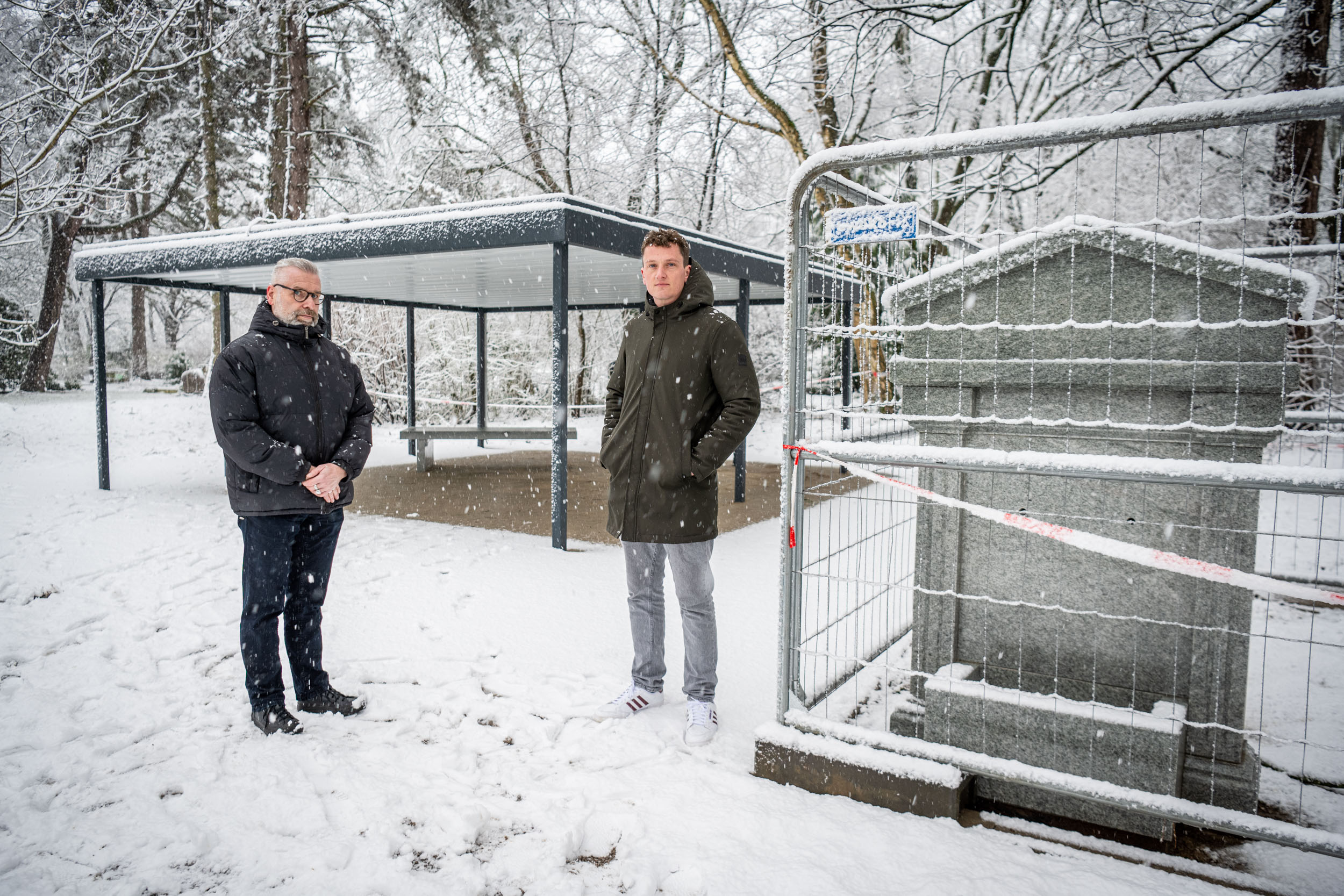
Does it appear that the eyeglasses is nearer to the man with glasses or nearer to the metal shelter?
the man with glasses

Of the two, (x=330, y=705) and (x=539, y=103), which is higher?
(x=539, y=103)

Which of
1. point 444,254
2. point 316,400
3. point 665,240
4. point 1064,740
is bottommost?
point 1064,740

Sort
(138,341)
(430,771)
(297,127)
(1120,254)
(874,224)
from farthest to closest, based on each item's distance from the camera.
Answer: (138,341)
(297,127)
(430,771)
(1120,254)
(874,224)

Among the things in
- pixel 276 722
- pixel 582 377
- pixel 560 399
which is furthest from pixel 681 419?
pixel 582 377

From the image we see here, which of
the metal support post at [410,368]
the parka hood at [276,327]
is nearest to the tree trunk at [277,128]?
the metal support post at [410,368]

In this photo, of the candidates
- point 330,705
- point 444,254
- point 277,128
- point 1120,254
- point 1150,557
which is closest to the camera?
point 1150,557

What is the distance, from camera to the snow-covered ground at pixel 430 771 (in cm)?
231

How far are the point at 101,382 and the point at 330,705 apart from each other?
287 inches

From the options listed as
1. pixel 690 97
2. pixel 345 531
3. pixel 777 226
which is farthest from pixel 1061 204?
pixel 345 531

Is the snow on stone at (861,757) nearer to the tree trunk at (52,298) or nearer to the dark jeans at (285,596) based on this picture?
the dark jeans at (285,596)

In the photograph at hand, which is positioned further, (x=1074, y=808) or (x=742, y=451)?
(x=742, y=451)

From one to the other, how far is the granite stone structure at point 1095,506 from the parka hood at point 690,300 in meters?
0.78

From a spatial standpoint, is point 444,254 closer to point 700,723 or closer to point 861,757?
point 700,723

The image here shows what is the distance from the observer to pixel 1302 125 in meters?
11.4
